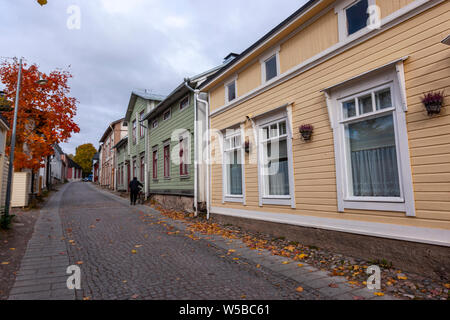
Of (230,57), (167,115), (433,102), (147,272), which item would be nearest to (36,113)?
(167,115)

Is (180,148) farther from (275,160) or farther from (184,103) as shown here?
(275,160)

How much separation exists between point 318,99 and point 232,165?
13.4 feet

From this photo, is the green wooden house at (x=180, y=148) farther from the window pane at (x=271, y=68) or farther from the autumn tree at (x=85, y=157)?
the autumn tree at (x=85, y=157)

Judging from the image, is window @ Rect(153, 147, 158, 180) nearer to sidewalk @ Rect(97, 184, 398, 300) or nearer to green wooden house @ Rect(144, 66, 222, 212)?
green wooden house @ Rect(144, 66, 222, 212)

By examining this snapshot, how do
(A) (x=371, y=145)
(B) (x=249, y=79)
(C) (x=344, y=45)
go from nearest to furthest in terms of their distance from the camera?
1. (A) (x=371, y=145)
2. (C) (x=344, y=45)
3. (B) (x=249, y=79)

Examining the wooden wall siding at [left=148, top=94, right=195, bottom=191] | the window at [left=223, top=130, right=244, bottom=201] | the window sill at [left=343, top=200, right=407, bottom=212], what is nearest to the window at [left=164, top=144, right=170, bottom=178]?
the wooden wall siding at [left=148, top=94, right=195, bottom=191]

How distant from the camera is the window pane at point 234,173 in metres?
9.23

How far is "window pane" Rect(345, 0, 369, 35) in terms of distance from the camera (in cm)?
553

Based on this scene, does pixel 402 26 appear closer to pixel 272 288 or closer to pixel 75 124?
pixel 272 288

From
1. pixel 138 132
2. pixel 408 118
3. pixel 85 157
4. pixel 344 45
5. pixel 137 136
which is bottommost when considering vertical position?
pixel 408 118

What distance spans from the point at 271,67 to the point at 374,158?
4.08 metres

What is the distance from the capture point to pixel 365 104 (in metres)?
5.47
